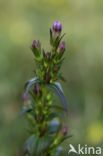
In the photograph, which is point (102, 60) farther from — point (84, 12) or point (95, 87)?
point (84, 12)

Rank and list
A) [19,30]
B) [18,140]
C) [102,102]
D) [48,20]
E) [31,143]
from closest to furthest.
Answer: [31,143]
[18,140]
[102,102]
[19,30]
[48,20]

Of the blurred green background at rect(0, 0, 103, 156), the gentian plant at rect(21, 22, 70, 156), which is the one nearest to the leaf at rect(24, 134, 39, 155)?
the gentian plant at rect(21, 22, 70, 156)

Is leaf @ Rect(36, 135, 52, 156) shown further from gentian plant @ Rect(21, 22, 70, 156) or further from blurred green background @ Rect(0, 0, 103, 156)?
blurred green background @ Rect(0, 0, 103, 156)

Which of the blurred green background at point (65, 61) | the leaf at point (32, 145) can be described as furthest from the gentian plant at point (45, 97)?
the blurred green background at point (65, 61)

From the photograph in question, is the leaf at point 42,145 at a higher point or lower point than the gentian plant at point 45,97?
lower

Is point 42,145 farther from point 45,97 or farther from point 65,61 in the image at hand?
point 65,61

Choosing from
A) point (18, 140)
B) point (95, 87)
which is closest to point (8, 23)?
point (95, 87)

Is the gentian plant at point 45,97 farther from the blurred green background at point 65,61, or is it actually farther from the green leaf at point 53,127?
the blurred green background at point 65,61
